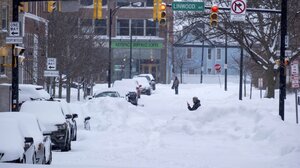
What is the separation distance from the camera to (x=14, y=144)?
11430mm

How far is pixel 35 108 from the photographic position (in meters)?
18.0

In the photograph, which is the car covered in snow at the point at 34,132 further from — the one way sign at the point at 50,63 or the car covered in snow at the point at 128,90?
the car covered in snow at the point at 128,90

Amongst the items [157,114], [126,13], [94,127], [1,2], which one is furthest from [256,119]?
Answer: [126,13]

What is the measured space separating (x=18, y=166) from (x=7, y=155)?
66.5 inches

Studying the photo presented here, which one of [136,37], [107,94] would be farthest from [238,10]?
[136,37]

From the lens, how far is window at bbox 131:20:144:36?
76812 millimetres

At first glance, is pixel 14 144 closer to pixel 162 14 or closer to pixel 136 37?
pixel 162 14

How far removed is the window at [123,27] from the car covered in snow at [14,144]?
216 feet

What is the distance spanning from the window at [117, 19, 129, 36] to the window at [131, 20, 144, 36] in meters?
0.94

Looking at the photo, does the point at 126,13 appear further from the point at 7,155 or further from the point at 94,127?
the point at 7,155

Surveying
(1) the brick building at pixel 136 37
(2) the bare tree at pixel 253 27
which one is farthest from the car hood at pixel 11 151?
(1) the brick building at pixel 136 37

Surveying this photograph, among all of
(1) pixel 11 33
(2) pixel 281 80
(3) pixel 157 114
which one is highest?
(1) pixel 11 33

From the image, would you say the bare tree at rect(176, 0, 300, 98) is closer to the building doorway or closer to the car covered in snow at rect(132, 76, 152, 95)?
the car covered in snow at rect(132, 76, 152, 95)

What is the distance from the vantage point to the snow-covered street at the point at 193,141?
613 inches
